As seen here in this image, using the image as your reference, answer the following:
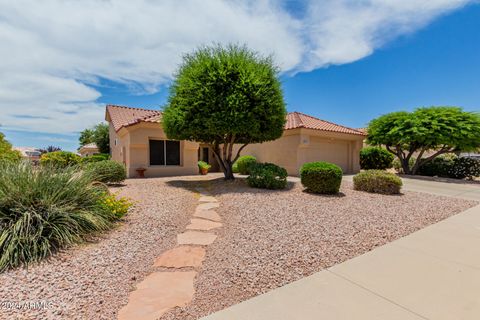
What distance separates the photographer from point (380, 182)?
919 centimetres

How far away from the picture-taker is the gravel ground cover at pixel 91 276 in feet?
8.12

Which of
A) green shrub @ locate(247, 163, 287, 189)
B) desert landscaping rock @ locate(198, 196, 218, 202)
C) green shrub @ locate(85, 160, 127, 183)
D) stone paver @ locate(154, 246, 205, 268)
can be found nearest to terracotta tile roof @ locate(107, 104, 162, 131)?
green shrub @ locate(85, 160, 127, 183)

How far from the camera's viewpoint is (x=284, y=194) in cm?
846

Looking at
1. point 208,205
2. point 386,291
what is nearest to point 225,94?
point 208,205

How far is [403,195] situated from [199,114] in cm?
878

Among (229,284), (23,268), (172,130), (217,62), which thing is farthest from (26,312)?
(217,62)

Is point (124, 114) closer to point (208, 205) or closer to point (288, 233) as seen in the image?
point (208, 205)

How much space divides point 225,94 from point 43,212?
7.04 metres

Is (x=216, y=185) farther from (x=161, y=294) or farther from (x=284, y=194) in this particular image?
(x=161, y=294)

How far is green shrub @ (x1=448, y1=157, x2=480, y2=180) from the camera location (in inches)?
611

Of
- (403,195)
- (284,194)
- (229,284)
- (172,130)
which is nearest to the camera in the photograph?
(229,284)

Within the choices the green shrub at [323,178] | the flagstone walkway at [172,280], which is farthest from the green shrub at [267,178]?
the flagstone walkway at [172,280]

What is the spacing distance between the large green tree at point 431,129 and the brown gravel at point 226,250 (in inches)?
351

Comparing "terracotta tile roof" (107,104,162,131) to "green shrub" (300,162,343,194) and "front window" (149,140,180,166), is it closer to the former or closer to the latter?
"front window" (149,140,180,166)
